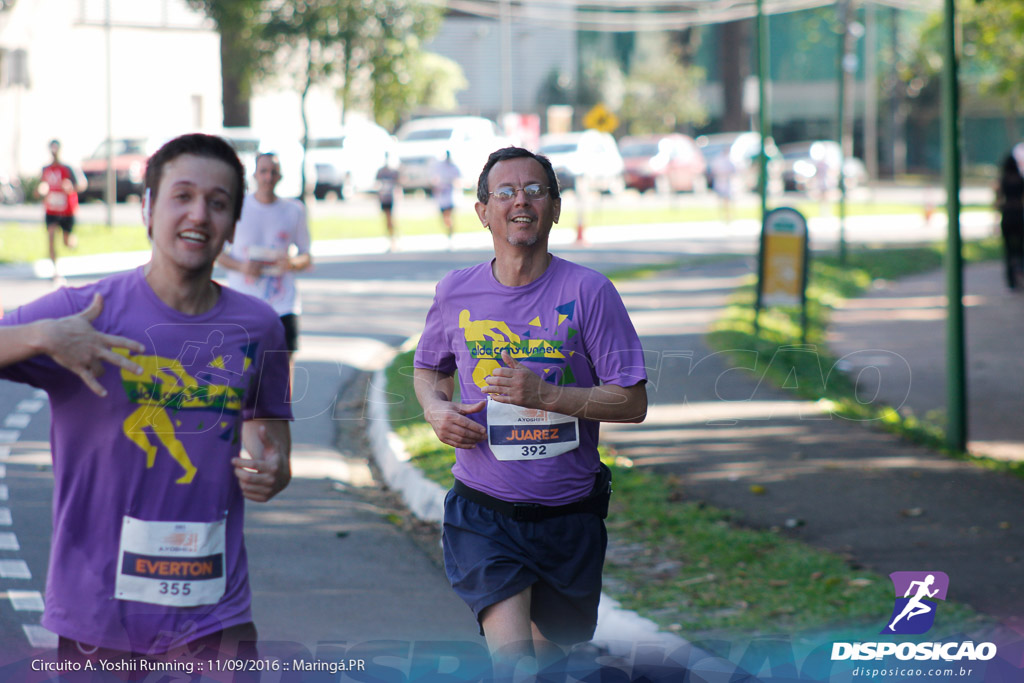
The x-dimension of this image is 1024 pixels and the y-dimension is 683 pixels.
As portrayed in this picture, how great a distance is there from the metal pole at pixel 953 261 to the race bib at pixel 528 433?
6707mm

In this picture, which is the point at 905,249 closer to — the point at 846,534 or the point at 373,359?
the point at 373,359

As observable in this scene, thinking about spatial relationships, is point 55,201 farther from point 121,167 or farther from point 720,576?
point 121,167

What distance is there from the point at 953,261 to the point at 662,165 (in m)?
38.2

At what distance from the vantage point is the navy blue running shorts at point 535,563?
3.97 m

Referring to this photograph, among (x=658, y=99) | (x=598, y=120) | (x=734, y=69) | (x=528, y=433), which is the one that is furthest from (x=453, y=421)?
(x=734, y=69)

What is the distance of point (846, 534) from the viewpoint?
7.19m

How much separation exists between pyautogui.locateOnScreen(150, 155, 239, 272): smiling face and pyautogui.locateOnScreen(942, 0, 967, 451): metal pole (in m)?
7.91

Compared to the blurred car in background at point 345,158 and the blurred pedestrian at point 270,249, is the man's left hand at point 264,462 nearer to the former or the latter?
the blurred pedestrian at point 270,249

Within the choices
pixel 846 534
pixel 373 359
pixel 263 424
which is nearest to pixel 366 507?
A: pixel 846 534

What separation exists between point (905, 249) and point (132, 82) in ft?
90.6

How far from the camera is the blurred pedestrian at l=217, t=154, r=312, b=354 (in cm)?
888

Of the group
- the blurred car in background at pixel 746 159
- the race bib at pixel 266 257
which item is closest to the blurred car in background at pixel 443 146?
the blurred car in background at pixel 746 159

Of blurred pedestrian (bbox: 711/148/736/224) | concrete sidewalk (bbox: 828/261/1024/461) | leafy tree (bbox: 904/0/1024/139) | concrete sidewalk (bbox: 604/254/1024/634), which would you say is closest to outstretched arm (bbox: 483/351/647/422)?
concrete sidewalk (bbox: 604/254/1024/634)

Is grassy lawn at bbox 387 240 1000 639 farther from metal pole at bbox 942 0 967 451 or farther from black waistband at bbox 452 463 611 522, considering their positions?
black waistband at bbox 452 463 611 522
